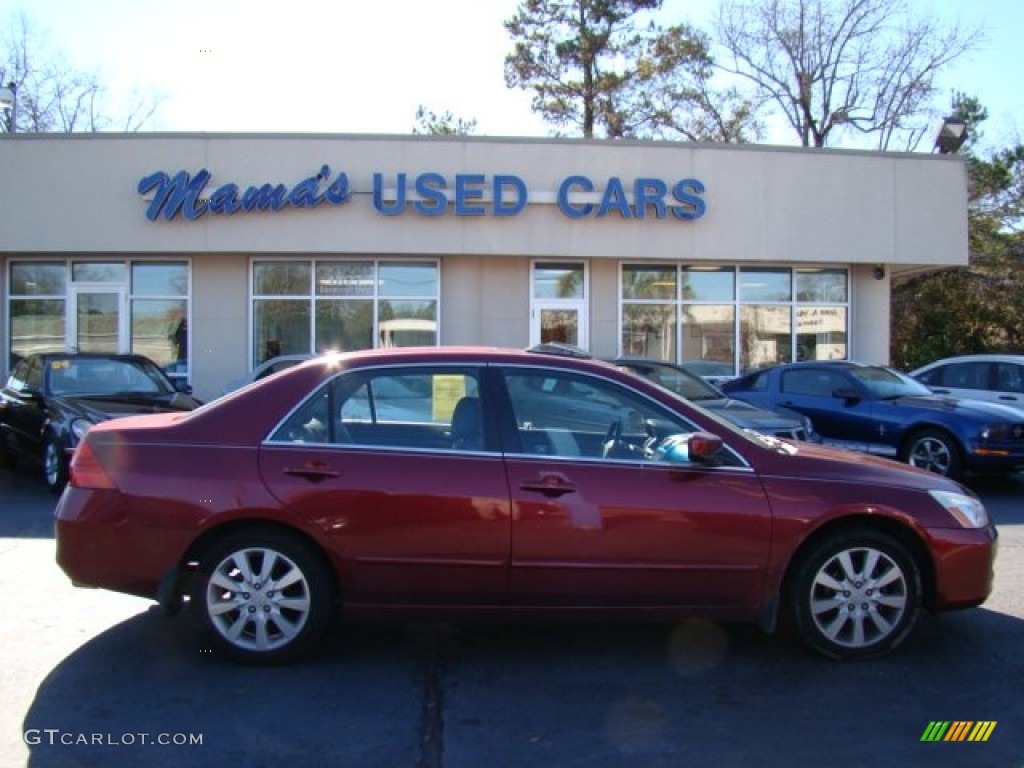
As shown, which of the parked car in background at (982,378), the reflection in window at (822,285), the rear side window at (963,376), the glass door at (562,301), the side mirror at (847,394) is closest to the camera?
the side mirror at (847,394)

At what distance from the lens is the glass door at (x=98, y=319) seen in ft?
54.4

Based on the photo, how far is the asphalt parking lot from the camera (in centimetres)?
375

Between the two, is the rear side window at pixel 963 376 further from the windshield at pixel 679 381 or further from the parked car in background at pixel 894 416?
the windshield at pixel 679 381

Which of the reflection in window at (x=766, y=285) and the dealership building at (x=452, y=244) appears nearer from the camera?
the dealership building at (x=452, y=244)

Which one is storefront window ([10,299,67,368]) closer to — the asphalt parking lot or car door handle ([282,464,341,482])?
the asphalt parking lot

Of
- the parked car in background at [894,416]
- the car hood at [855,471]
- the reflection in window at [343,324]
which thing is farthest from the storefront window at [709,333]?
the car hood at [855,471]

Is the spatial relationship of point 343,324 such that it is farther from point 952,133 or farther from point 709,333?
point 952,133

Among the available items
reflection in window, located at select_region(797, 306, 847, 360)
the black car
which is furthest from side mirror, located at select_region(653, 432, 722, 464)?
reflection in window, located at select_region(797, 306, 847, 360)

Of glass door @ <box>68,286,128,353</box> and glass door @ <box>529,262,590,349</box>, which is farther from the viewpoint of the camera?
glass door @ <box>529,262,590,349</box>

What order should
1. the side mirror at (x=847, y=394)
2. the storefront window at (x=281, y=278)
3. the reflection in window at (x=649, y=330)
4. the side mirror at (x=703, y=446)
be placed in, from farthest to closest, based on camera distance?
the reflection in window at (x=649, y=330), the storefront window at (x=281, y=278), the side mirror at (x=847, y=394), the side mirror at (x=703, y=446)

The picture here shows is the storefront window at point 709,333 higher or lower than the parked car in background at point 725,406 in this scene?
higher

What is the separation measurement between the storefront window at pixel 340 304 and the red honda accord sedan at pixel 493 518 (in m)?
11.9

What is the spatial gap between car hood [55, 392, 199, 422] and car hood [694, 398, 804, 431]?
5606mm

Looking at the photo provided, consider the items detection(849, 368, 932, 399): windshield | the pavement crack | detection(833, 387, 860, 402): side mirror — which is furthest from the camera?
detection(849, 368, 932, 399): windshield
